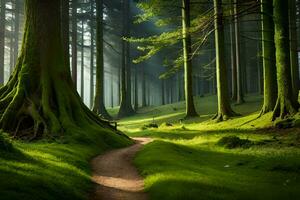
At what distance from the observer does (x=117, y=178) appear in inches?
476

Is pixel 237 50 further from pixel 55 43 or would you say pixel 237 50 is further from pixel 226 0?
pixel 55 43

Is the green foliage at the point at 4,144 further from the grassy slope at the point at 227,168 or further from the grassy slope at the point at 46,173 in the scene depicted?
the grassy slope at the point at 227,168

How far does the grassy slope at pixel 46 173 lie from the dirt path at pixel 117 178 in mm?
346

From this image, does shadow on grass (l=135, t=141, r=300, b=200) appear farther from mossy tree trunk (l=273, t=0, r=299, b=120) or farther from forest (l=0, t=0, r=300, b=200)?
mossy tree trunk (l=273, t=0, r=299, b=120)

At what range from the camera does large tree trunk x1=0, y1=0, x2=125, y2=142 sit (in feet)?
56.9

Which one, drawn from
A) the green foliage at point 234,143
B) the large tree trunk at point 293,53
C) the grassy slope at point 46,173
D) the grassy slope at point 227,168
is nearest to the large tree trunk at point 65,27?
the grassy slope at point 227,168

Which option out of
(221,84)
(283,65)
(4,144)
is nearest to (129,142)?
(283,65)

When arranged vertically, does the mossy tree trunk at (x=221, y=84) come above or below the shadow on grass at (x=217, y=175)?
above

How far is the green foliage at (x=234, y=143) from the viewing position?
1578cm

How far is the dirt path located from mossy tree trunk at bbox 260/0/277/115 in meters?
8.06

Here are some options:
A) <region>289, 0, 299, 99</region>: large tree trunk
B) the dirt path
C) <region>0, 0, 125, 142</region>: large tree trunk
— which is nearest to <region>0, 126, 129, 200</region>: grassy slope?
the dirt path

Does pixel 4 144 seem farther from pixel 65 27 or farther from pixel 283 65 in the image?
pixel 65 27

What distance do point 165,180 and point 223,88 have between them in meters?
16.7

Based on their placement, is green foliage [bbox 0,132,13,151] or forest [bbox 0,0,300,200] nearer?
forest [bbox 0,0,300,200]
